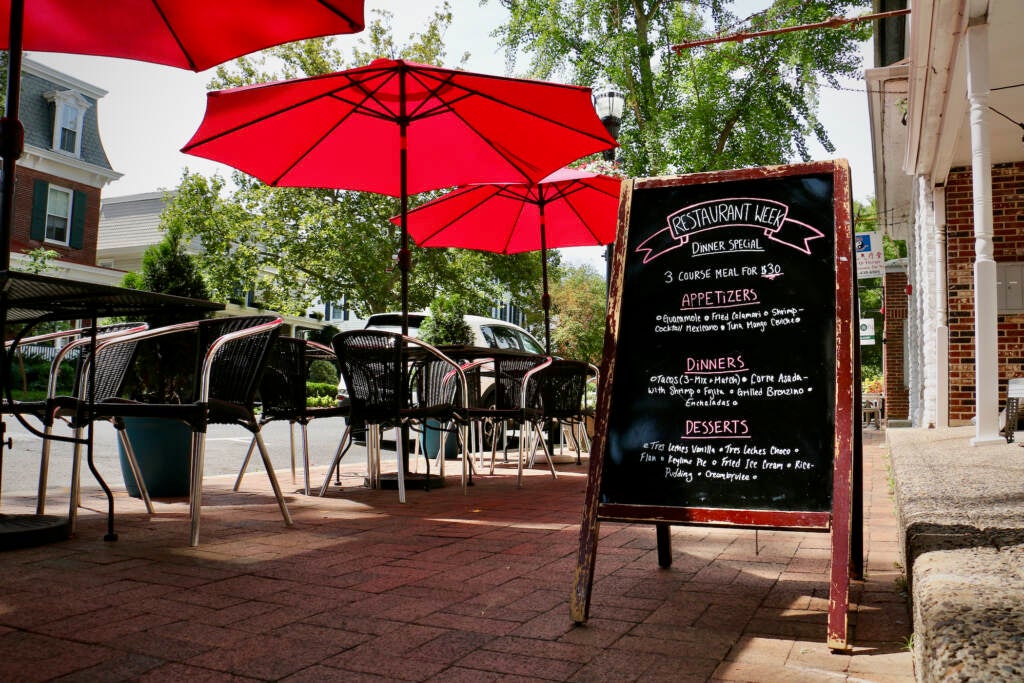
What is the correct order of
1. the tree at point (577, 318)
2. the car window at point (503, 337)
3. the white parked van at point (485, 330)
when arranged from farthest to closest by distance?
the tree at point (577, 318) < the car window at point (503, 337) < the white parked van at point (485, 330)

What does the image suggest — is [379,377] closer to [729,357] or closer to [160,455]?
[160,455]

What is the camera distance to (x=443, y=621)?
252cm

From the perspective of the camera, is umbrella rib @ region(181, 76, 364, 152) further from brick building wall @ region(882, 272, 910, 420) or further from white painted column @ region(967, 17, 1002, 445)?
brick building wall @ region(882, 272, 910, 420)

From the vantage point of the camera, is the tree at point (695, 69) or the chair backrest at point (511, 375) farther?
the tree at point (695, 69)

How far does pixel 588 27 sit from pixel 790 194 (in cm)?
1799

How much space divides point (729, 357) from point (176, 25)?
11.5 ft

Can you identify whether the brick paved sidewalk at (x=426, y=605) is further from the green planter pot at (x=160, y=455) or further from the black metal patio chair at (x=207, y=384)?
the green planter pot at (x=160, y=455)

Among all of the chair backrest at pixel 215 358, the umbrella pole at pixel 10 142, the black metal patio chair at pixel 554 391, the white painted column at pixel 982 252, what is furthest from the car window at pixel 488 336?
the umbrella pole at pixel 10 142

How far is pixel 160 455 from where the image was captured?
5.10 m

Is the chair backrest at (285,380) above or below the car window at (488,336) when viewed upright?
below

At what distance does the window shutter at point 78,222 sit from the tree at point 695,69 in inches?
562

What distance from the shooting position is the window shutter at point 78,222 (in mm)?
24297

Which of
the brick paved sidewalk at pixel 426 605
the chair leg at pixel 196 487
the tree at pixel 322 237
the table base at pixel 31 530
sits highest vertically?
the tree at pixel 322 237

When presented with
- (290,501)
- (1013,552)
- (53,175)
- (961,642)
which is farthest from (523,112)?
(53,175)
